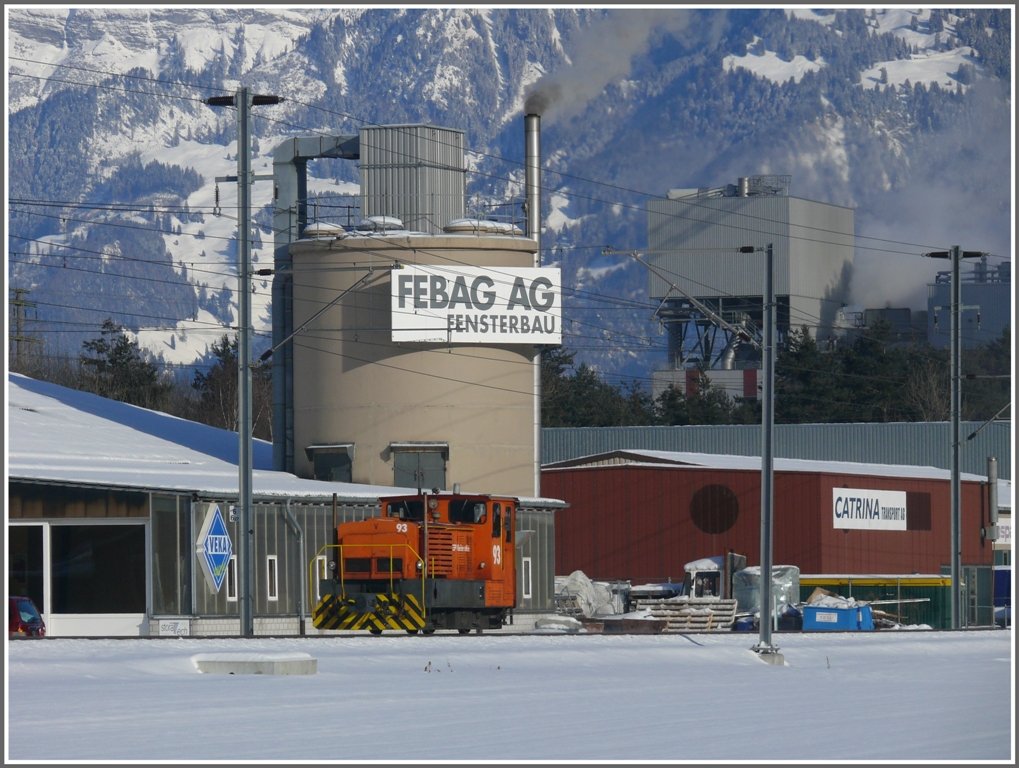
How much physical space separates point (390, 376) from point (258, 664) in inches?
1243

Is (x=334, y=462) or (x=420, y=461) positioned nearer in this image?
(x=420, y=461)

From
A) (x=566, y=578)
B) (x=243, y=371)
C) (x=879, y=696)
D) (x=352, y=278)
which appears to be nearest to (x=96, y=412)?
(x=352, y=278)

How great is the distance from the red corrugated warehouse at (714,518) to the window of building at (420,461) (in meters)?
7.23

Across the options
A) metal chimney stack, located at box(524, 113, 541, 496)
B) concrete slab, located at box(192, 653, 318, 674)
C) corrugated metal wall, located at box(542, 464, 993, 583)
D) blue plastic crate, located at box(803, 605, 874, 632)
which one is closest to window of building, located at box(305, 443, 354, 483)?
metal chimney stack, located at box(524, 113, 541, 496)

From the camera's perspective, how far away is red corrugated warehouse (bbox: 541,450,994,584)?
2522 inches

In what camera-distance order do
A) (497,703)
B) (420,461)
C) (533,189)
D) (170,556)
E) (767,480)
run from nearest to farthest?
(497,703) → (767,480) → (170,556) → (420,461) → (533,189)

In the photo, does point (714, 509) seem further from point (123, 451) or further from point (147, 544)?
point (147, 544)

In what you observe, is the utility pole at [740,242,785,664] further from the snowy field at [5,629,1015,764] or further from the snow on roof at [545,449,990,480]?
the snow on roof at [545,449,990,480]

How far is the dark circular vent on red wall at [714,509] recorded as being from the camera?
213 feet

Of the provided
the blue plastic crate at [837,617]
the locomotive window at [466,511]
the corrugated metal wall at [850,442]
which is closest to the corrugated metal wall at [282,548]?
the locomotive window at [466,511]

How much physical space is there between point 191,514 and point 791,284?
97.1 metres

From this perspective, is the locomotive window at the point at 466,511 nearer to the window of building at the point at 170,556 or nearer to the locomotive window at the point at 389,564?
the locomotive window at the point at 389,564

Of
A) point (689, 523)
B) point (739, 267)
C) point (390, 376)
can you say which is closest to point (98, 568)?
point (390, 376)

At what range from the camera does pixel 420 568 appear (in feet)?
134
